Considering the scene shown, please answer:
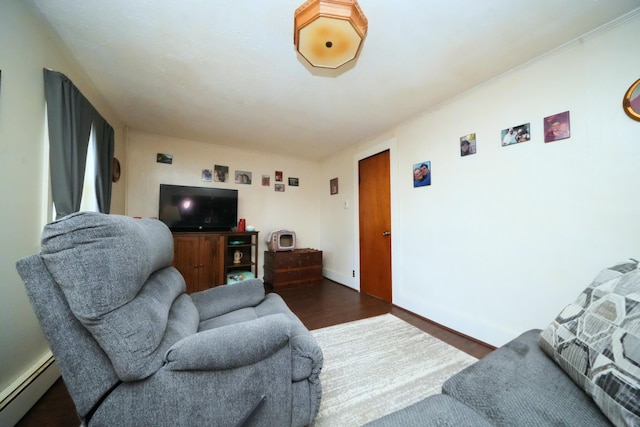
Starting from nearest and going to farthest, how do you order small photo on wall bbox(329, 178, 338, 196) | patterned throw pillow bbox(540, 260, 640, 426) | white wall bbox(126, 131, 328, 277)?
patterned throw pillow bbox(540, 260, 640, 426)
white wall bbox(126, 131, 328, 277)
small photo on wall bbox(329, 178, 338, 196)

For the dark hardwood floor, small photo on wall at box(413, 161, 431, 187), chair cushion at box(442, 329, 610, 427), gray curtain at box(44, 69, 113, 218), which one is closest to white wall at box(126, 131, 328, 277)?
the dark hardwood floor

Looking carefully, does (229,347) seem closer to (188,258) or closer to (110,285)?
(110,285)

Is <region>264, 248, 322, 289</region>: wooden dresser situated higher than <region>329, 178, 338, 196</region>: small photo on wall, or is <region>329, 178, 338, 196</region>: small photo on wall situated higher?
<region>329, 178, 338, 196</region>: small photo on wall

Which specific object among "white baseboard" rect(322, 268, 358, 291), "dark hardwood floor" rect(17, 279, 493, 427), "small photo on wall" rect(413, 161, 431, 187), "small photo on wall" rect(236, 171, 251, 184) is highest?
"small photo on wall" rect(236, 171, 251, 184)

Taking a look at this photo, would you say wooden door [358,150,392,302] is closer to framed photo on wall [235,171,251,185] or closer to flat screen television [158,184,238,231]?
framed photo on wall [235,171,251,185]

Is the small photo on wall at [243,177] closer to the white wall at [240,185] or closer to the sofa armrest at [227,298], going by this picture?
the white wall at [240,185]

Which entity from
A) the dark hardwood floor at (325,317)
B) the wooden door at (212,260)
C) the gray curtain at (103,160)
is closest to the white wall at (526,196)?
the dark hardwood floor at (325,317)

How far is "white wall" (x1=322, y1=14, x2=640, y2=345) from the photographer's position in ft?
4.54

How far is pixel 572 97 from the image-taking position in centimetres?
154

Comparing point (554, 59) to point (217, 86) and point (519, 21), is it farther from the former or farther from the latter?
point (217, 86)

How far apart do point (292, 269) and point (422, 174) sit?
243cm

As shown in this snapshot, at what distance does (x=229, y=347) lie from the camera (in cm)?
83

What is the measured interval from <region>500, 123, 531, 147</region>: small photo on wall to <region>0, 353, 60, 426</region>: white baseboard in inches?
144

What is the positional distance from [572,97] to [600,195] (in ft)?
2.39
